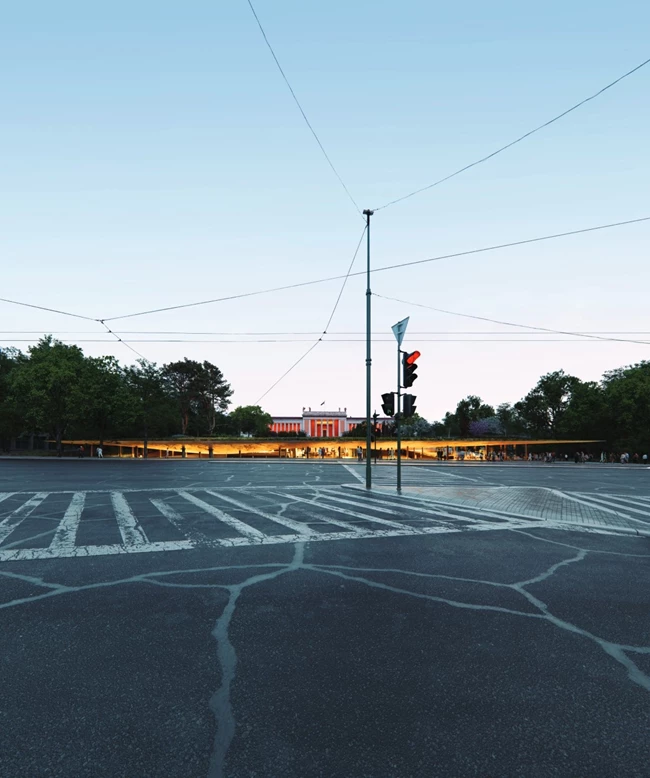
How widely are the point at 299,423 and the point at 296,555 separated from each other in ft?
533

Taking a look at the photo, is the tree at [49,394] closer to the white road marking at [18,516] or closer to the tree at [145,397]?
the tree at [145,397]

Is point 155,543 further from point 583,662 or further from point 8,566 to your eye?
point 583,662

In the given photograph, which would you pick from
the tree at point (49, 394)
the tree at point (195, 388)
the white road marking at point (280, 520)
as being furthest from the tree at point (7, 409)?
the white road marking at point (280, 520)

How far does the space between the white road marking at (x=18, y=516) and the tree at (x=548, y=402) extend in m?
86.1

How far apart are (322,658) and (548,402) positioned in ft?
301

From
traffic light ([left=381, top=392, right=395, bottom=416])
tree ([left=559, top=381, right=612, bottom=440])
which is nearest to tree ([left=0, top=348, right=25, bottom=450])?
traffic light ([left=381, top=392, right=395, bottom=416])

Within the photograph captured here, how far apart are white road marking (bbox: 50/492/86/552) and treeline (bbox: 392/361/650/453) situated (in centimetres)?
6115

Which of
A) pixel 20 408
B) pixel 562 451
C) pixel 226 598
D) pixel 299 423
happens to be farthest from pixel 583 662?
pixel 299 423

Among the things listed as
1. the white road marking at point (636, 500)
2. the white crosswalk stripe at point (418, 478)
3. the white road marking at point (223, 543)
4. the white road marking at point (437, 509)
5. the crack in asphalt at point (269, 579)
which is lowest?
the white crosswalk stripe at point (418, 478)

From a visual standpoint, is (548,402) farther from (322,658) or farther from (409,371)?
(322,658)

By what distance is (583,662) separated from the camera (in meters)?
3.62

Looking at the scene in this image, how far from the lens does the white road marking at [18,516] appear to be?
334 inches

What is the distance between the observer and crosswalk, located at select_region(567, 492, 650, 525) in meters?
10.8

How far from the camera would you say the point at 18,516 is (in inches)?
398
